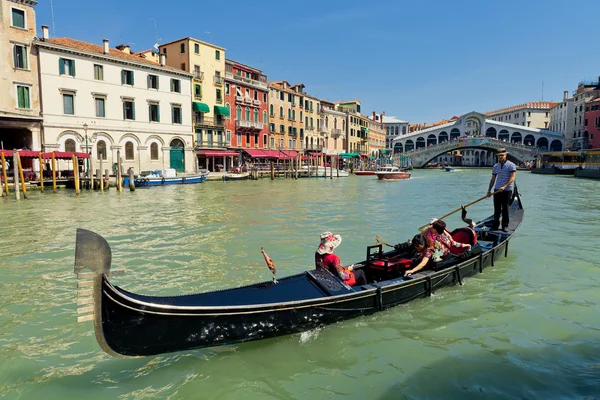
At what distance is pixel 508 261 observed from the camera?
23.8 ft

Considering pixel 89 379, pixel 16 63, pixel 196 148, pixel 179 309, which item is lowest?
pixel 89 379

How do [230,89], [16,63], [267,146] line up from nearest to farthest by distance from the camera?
1. [16,63]
2. [230,89]
3. [267,146]

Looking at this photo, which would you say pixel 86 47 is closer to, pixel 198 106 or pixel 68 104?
pixel 68 104

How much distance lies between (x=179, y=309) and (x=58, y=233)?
26.1 ft

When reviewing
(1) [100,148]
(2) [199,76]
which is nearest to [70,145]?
(1) [100,148]

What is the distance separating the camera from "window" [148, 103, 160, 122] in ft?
88.0

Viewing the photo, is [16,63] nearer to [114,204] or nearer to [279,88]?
[114,204]

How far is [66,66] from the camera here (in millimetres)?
22391

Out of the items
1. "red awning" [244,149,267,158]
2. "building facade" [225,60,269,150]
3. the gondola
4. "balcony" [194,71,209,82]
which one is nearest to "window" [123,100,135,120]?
"balcony" [194,71,209,82]

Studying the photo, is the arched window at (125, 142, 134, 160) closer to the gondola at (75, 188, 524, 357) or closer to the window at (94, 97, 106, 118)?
the window at (94, 97, 106, 118)

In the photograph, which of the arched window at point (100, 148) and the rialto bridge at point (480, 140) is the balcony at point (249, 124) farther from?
the rialto bridge at point (480, 140)

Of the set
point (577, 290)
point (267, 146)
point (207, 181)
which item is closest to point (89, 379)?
point (577, 290)

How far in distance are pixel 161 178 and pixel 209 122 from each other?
8437 mm

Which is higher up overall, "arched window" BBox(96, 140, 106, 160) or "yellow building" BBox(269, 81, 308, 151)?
"yellow building" BBox(269, 81, 308, 151)
